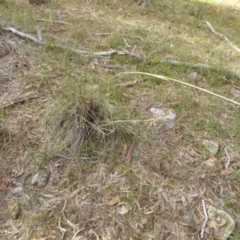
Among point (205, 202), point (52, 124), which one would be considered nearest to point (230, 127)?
point (205, 202)

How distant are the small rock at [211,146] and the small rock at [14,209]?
2.98ft

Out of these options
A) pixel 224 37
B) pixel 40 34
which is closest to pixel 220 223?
pixel 40 34

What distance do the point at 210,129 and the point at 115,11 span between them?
5.80 feet

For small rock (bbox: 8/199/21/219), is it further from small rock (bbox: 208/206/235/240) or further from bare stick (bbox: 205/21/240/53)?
bare stick (bbox: 205/21/240/53)

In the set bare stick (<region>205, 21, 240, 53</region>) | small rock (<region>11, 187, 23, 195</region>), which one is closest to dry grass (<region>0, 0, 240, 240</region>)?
small rock (<region>11, 187, 23, 195</region>)

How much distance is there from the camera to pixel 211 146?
1.50 m

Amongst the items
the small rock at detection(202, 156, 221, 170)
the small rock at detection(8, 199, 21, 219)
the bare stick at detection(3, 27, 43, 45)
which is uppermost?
the bare stick at detection(3, 27, 43, 45)

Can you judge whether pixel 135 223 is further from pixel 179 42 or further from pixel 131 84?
pixel 179 42

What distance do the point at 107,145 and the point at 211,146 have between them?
53 centimetres

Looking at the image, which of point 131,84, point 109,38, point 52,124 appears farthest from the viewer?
point 109,38

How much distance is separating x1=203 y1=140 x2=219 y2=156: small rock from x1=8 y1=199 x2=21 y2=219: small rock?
908mm

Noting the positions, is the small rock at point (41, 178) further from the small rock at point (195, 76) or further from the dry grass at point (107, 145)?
the small rock at point (195, 76)

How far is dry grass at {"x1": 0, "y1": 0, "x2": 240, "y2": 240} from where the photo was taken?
119 cm

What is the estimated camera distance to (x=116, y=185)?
4.20 feet
